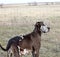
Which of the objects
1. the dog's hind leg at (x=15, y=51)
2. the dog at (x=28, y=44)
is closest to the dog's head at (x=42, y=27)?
the dog at (x=28, y=44)

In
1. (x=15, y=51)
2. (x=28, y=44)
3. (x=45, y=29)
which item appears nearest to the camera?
(x=15, y=51)

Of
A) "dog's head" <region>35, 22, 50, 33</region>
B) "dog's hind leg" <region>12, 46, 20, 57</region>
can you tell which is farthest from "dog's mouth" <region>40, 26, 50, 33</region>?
"dog's hind leg" <region>12, 46, 20, 57</region>

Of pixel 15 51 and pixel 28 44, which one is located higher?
pixel 28 44

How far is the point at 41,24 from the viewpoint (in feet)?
29.3

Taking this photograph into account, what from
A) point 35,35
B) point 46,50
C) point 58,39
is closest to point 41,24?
point 35,35

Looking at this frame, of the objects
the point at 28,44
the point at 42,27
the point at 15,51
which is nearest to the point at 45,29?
the point at 42,27

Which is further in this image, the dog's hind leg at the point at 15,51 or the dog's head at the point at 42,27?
the dog's head at the point at 42,27

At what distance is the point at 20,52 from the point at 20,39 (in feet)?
1.24

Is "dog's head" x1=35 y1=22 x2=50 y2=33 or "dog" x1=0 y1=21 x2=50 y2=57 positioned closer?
"dog" x1=0 y1=21 x2=50 y2=57

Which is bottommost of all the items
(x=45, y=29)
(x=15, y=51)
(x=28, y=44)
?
(x=15, y=51)

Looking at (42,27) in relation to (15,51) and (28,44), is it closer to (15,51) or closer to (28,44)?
(28,44)

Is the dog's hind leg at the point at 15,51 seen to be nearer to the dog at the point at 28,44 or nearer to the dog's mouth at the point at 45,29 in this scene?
the dog at the point at 28,44

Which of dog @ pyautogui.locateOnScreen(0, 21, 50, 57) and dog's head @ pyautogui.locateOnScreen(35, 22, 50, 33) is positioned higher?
dog's head @ pyautogui.locateOnScreen(35, 22, 50, 33)

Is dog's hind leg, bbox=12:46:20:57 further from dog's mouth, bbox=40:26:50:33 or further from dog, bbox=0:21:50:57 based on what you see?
dog's mouth, bbox=40:26:50:33
